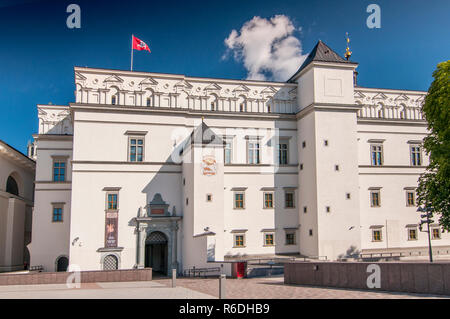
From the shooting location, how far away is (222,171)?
30.5 meters

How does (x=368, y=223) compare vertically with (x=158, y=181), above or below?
below

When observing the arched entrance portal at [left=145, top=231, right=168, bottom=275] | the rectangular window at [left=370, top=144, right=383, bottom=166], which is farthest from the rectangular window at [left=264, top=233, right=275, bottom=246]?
the rectangular window at [left=370, top=144, right=383, bottom=166]

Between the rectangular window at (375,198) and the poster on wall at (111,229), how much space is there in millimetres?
21081

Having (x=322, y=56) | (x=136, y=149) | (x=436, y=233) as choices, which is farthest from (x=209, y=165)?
(x=436, y=233)

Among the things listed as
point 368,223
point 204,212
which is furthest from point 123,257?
point 368,223

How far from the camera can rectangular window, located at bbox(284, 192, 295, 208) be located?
116ft

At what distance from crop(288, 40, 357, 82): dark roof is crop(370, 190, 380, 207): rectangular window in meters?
11.2

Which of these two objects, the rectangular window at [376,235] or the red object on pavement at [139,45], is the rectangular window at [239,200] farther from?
the red object on pavement at [139,45]

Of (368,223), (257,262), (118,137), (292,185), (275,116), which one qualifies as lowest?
(257,262)

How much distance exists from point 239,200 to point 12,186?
76.6ft

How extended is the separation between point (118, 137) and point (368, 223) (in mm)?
21577

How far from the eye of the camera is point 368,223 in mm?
36281

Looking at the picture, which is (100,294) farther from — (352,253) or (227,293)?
(352,253)
